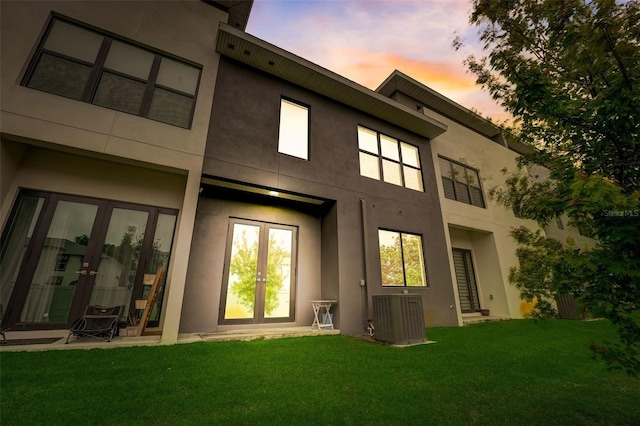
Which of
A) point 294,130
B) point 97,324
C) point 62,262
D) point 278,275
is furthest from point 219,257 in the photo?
point 294,130

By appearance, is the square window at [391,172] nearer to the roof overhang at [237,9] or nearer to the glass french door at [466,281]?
the glass french door at [466,281]

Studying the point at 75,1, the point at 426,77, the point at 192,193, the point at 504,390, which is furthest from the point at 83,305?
the point at 426,77

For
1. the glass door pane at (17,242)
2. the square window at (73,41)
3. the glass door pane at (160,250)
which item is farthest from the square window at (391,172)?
the glass door pane at (17,242)

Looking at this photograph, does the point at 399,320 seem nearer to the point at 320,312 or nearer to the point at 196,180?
the point at 320,312

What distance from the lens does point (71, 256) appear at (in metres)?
4.97

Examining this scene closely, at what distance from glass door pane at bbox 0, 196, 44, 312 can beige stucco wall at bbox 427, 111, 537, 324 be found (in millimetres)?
10829

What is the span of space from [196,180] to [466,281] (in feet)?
34.2

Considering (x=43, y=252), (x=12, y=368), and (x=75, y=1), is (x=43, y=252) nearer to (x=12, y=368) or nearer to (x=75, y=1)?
(x=12, y=368)

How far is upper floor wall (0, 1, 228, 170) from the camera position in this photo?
4.37 m

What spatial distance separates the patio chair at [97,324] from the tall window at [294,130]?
4909mm

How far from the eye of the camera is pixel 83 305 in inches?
191

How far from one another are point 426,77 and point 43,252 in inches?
482

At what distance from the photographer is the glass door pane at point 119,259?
507 centimetres

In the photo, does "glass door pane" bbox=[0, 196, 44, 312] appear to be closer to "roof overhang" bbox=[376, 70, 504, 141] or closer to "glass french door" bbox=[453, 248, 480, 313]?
"roof overhang" bbox=[376, 70, 504, 141]
